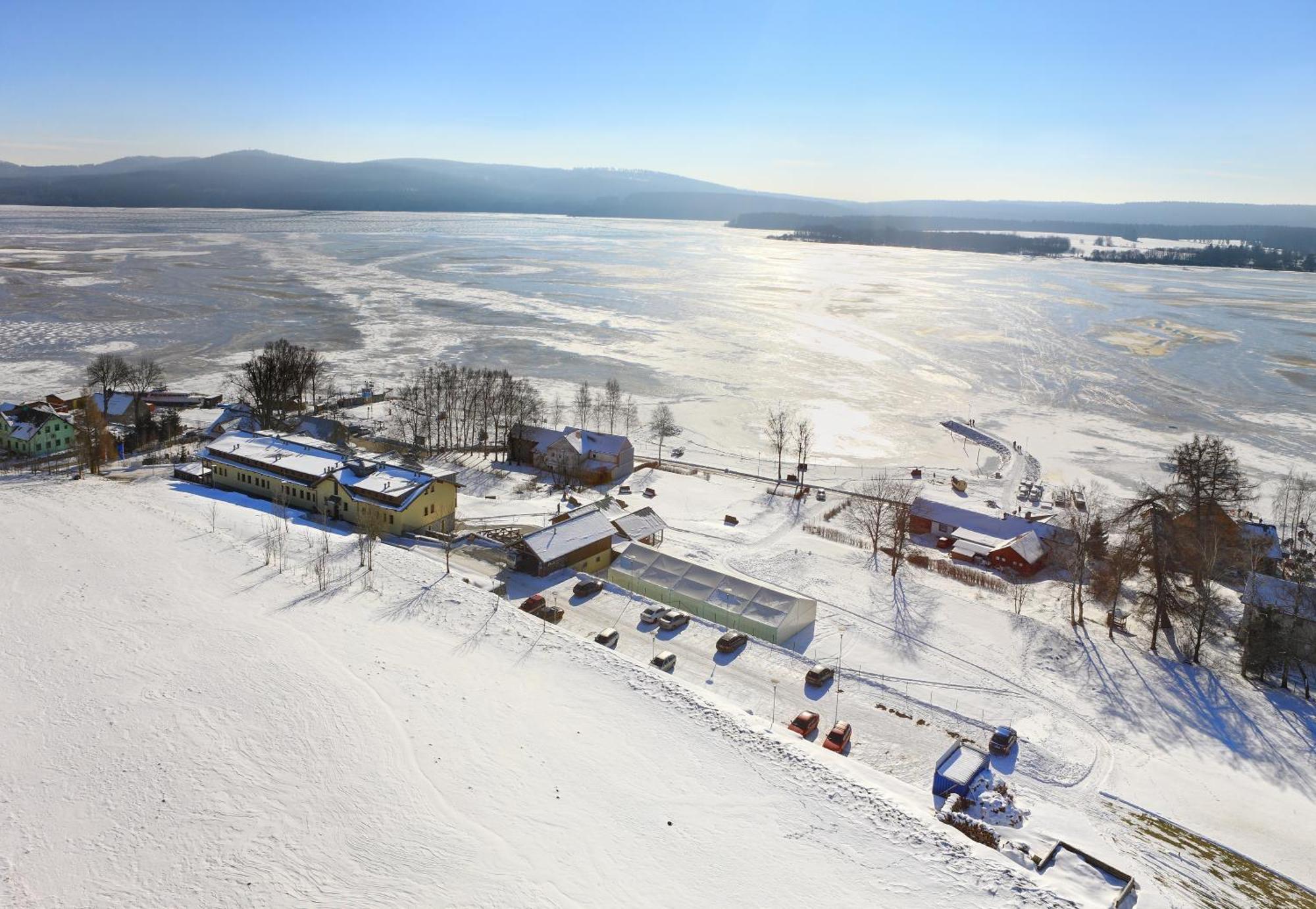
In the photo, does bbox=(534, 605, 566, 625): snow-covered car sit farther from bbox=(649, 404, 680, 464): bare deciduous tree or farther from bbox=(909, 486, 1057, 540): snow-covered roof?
bbox=(649, 404, 680, 464): bare deciduous tree

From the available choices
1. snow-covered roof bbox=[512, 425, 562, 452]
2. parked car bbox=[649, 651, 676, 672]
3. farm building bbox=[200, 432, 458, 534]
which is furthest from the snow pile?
snow-covered roof bbox=[512, 425, 562, 452]

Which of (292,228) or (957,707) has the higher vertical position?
(292,228)

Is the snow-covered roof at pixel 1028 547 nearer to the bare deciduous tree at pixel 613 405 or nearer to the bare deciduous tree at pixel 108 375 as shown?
the bare deciduous tree at pixel 613 405

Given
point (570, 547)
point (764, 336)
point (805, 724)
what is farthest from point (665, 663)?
point (764, 336)

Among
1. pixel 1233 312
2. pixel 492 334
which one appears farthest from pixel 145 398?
pixel 1233 312

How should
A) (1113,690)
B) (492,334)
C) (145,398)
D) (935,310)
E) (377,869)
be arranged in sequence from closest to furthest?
(377,869) → (1113,690) → (145,398) → (492,334) → (935,310)

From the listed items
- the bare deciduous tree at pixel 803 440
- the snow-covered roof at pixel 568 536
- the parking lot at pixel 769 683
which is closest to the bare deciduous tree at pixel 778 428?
the bare deciduous tree at pixel 803 440

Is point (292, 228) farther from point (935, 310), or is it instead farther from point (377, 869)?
point (377, 869)

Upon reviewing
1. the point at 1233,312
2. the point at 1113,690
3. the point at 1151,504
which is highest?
the point at 1233,312
